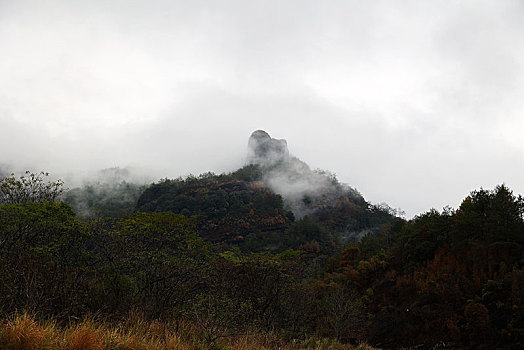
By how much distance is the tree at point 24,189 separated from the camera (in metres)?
16.6

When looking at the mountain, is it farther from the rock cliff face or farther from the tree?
the tree

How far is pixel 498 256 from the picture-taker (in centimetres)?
2136

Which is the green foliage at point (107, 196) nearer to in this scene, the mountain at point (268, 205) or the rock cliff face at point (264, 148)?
the mountain at point (268, 205)

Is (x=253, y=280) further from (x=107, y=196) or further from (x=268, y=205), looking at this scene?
(x=107, y=196)

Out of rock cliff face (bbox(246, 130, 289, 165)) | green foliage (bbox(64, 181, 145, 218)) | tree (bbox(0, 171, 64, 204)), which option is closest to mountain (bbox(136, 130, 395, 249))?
green foliage (bbox(64, 181, 145, 218))

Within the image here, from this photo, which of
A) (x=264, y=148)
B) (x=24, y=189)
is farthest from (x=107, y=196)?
(x=24, y=189)

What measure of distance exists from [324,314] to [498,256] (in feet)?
38.0

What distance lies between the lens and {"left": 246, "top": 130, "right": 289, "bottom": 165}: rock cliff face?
14725 cm

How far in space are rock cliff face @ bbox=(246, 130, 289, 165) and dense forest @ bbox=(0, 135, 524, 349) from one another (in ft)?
369

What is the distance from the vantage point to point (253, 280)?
58.5 ft

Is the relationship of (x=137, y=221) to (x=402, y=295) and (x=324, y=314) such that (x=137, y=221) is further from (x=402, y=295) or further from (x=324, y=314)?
(x=402, y=295)

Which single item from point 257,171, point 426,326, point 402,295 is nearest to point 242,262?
point 426,326

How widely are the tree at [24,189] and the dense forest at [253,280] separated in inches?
2.5

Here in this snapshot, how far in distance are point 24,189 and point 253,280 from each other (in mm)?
12250
